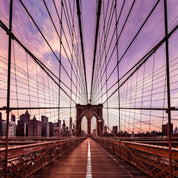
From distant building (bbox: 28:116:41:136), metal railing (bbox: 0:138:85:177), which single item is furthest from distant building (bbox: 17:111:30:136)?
metal railing (bbox: 0:138:85:177)

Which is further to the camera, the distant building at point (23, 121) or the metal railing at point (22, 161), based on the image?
the distant building at point (23, 121)

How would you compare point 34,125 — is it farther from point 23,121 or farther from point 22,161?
point 22,161

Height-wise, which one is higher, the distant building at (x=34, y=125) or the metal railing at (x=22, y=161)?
the metal railing at (x=22, y=161)

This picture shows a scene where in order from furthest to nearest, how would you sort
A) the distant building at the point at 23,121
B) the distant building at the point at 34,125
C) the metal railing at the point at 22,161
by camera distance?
1. the distant building at the point at 34,125
2. the distant building at the point at 23,121
3. the metal railing at the point at 22,161

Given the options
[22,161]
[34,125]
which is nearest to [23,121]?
[34,125]

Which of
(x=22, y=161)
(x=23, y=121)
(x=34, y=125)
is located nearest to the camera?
(x=22, y=161)

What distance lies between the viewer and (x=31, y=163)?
338 cm

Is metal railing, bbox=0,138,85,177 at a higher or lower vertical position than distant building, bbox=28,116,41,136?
higher

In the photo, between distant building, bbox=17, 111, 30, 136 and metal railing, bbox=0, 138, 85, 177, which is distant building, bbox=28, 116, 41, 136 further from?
metal railing, bbox=0, 138, 85, 177

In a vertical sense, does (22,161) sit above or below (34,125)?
above

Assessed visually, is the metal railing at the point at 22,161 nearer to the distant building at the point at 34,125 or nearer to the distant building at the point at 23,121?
the distant building at the point at 23,121

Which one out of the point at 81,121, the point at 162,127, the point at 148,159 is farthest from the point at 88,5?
the point at 81,121

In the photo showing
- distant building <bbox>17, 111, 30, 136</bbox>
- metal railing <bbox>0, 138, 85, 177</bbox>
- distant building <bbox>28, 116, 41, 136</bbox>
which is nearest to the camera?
metal railing <bbox>0, 138, 85, 177</bbox>

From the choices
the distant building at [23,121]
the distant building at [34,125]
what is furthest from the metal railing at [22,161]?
the distant building at [34,125]
